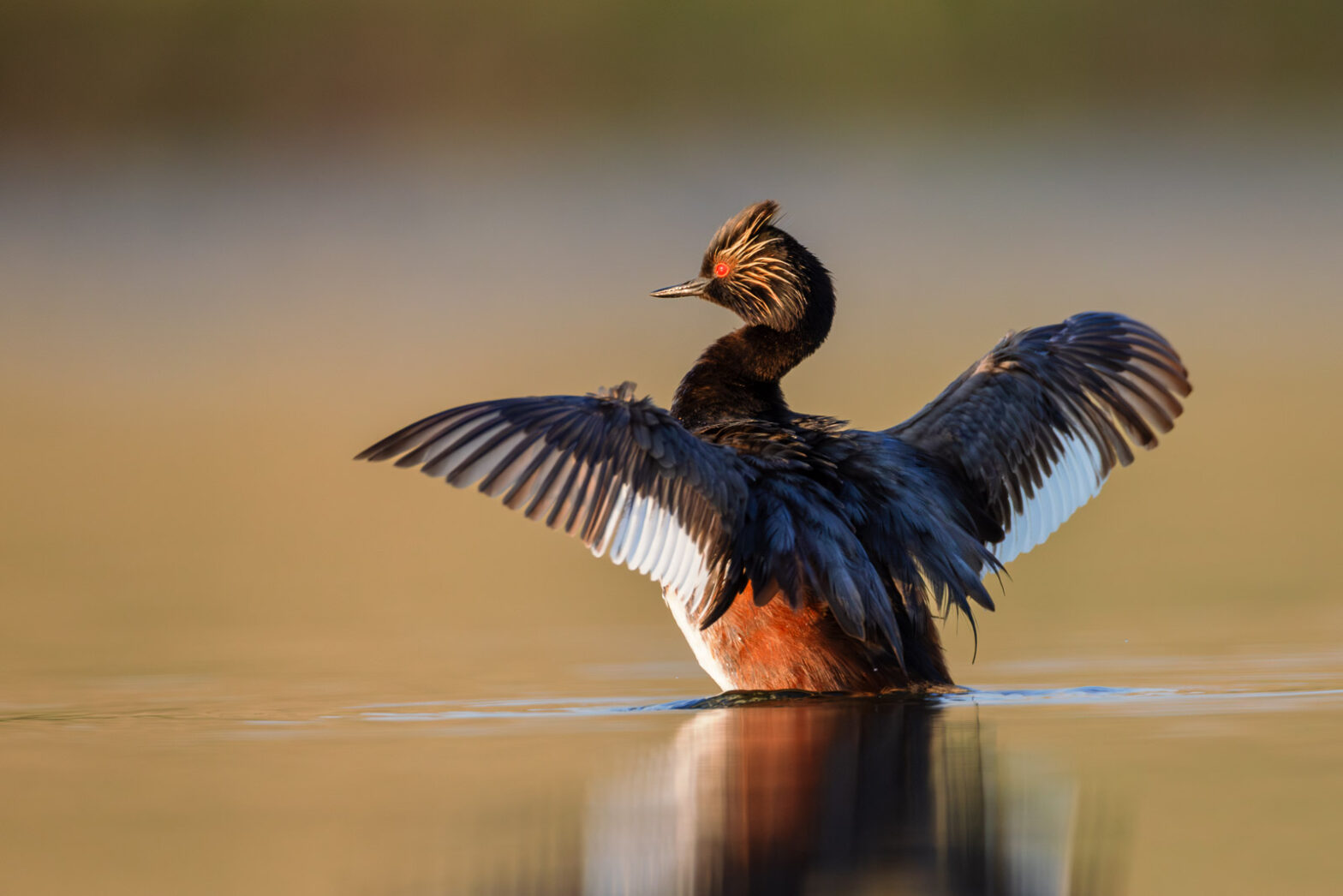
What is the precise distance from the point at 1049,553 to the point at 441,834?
752 cm

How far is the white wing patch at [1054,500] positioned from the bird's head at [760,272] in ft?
4.33

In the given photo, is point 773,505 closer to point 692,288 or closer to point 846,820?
point 692,288

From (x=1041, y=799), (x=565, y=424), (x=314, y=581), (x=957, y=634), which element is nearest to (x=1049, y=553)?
(x=957, y=634)

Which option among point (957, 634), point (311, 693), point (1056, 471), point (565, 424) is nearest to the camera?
point (565, 424)

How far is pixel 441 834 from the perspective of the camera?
474cm

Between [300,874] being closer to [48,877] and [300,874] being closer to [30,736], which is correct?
[48,877]

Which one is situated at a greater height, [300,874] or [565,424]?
[565,424]

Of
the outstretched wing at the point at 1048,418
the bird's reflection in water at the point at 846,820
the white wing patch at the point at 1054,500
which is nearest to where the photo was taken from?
the bird's reflection in water at the point at 846,820

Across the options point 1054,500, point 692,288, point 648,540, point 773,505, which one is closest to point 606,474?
point 648,540

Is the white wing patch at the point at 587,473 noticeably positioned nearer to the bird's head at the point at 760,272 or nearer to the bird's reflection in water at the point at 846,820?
the bird's reflection in water at the point at 846,820

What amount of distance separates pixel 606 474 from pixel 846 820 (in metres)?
2.42

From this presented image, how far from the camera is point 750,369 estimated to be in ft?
27.6

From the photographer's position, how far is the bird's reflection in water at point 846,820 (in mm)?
4180

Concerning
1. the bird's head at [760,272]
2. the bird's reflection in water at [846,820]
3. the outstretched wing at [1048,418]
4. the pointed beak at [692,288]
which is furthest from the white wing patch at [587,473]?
the pointed beak at [692,288]
